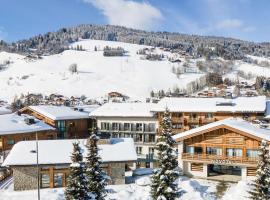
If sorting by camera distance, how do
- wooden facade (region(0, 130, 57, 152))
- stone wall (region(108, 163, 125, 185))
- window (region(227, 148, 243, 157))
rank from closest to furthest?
stone wall (region(108, 163, 125, 185))
window (region(227, 148, 243, 157))
wooden facade (region(0, 130, 57, 152))

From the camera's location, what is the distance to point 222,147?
52.1m

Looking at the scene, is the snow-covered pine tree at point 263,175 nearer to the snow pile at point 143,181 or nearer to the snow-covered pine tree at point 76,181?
the snow-covered pine tree at point 76,181

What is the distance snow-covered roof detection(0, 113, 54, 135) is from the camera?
213ft

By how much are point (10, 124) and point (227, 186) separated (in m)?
37.8

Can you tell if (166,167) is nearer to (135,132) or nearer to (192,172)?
(192,172)

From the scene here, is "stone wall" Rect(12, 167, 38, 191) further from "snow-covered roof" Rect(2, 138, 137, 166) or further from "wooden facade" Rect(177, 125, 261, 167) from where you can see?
"wooden facade" Rect(177, 125, 261, 167)

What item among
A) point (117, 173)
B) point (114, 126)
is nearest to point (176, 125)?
point (114, 126)

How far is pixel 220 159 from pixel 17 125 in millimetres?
34774

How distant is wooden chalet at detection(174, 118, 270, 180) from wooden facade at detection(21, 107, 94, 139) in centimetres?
2717

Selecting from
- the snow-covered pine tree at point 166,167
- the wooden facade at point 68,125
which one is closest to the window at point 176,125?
the wooden facade at point 68,125

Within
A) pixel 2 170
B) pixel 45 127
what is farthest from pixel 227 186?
pixel 45 127

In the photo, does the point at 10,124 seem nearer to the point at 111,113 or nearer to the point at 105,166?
the point at 111,113

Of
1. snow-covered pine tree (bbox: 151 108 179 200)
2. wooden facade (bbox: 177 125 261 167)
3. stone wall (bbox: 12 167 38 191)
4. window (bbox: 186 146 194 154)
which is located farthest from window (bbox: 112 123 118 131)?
snow-covered pine tree (bbox: 151 108 179 200)

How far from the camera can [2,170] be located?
53750 mm
